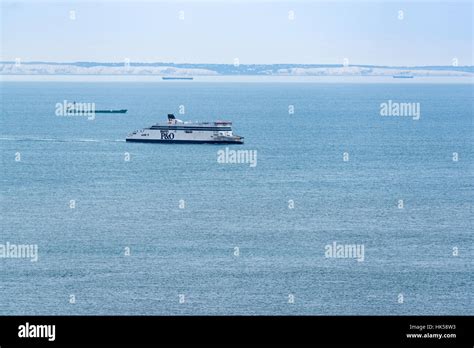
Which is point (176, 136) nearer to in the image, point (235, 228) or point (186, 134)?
point (186, 134)

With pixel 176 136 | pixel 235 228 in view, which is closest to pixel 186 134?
pixel 176 136

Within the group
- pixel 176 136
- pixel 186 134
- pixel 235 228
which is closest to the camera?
pixel 235 228

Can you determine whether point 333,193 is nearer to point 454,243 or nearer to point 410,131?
point 454,243

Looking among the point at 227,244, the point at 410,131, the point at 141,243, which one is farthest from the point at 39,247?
the point at 410,131

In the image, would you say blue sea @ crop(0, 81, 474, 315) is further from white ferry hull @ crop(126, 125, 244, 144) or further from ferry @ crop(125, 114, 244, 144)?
white ferry hull @ crop(126, 125, 244, 144)

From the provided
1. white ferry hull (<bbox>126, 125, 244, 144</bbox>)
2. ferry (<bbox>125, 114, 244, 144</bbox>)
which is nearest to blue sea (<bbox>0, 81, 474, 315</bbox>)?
ferry (<bbox>125, 114, 244, 144</bbox>)
